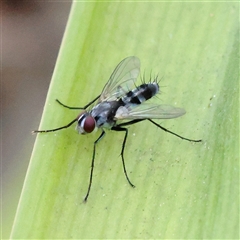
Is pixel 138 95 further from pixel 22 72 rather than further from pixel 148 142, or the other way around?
pixel 22 72

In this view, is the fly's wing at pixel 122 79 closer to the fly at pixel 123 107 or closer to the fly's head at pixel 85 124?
the fly at pixel 123 107

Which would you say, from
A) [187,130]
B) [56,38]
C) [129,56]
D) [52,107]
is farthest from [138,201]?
[56,38]

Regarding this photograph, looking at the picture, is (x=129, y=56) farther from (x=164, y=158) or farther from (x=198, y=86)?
(x=164, y=158)

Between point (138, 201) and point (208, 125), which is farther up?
point (208, 125)

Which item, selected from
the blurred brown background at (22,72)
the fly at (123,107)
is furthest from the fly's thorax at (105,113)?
the blurred brown background at (22,72)

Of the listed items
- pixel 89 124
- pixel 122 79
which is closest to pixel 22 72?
pixel 122 79

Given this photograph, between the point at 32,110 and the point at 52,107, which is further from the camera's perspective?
the point at 32,110
